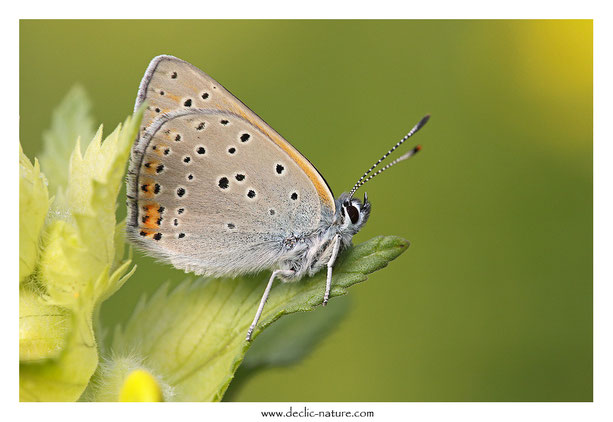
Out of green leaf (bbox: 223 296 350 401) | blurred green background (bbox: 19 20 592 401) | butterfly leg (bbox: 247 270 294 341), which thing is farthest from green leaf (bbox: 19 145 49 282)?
blurred green background (bbox: 19 20 592 401)

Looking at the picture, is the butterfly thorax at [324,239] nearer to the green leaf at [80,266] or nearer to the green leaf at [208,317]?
the green leaf at [208,317]

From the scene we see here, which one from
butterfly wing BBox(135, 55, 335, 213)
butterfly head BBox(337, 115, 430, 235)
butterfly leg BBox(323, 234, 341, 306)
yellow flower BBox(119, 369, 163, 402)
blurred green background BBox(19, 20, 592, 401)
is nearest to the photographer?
yellow flower BBox(119, 369, 163, 402)

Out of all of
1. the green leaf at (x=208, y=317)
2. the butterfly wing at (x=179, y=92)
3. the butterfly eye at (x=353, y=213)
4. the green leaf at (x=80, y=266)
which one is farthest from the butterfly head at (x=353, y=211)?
the green leaf at (x=80, y=266)

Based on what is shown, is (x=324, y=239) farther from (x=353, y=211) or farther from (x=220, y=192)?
(x=220, y=192)

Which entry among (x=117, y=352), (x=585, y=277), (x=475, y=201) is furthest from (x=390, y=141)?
(x=117, y=352)

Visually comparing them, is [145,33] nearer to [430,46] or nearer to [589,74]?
[430,46]

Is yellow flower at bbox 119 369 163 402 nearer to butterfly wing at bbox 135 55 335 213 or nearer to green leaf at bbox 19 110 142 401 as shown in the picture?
green leaf at bbox 19 110 142 401

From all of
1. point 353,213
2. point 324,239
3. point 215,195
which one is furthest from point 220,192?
point 353,213

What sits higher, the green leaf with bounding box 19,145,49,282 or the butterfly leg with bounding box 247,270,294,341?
the green leaf with bounding box 19,145,49,282
